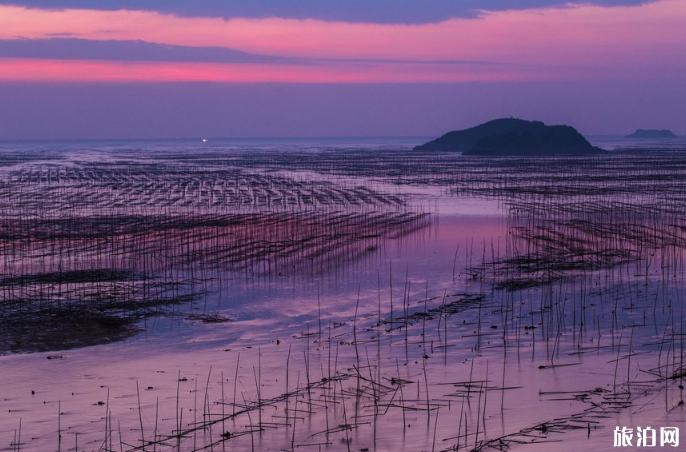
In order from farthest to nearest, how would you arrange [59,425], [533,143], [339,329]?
[533,143] → [339,329] → [59,425]

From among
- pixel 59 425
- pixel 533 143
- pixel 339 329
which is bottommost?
pixel 59 425

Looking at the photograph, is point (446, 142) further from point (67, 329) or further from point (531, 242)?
point (67, 329)

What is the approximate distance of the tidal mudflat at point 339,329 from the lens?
31.4 feet

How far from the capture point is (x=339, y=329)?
14406mm

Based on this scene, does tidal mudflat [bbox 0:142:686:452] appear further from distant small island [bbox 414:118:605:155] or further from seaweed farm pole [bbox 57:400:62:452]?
distant small island [bbox 414:118:605:155]

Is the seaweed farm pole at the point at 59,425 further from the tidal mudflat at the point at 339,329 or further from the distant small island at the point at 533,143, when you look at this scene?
the distant small island at the point at 533,143

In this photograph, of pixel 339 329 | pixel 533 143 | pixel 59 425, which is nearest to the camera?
pixel 59 425

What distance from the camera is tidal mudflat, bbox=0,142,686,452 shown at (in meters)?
9.57

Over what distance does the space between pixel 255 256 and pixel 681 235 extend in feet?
42.3

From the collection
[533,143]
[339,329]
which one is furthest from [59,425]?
[533,143]

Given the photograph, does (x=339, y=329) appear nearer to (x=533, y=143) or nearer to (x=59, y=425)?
(x=59, y=425)

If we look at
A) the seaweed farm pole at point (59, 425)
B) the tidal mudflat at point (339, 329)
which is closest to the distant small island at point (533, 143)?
the tidal mudflat at point (339, 329)

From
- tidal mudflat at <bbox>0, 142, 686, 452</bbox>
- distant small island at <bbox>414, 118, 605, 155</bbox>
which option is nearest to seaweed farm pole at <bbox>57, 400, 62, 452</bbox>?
tidal mudflat at <bbox>0, 142, 686, 452</bbox>

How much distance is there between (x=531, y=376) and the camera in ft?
36.9
